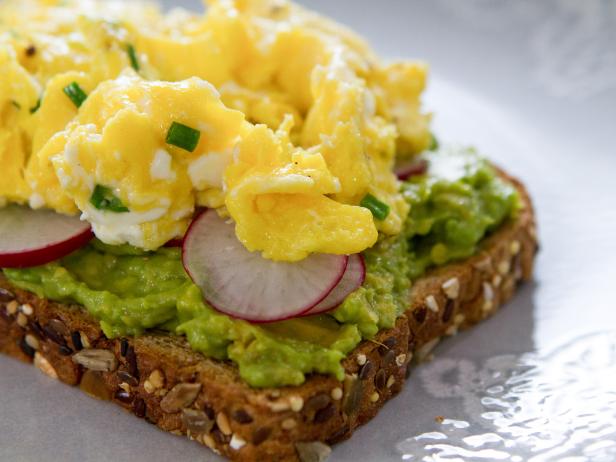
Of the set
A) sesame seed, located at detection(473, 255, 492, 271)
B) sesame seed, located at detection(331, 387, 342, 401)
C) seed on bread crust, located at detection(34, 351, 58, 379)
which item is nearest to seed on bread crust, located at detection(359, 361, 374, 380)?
sesame seed, located at detection(331, 387, 342, 401)

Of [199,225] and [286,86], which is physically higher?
[286,86]

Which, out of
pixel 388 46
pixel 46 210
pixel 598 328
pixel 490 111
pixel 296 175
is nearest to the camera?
pixel 296 175

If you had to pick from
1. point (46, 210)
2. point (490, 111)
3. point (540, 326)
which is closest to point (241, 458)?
point (46, 210)

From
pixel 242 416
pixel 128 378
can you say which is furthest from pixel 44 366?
pixel 242 416

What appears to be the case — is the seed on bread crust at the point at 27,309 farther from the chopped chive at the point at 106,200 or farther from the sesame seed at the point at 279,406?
the sesame seed at the point at 279,406

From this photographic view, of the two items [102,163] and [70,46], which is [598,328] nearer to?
[102,163]

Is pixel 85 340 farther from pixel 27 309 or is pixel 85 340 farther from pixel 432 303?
pixel 432 303

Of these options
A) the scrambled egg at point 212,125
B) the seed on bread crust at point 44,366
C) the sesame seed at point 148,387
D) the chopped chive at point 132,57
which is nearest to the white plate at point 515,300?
the seed on bread crust at point 44,366
